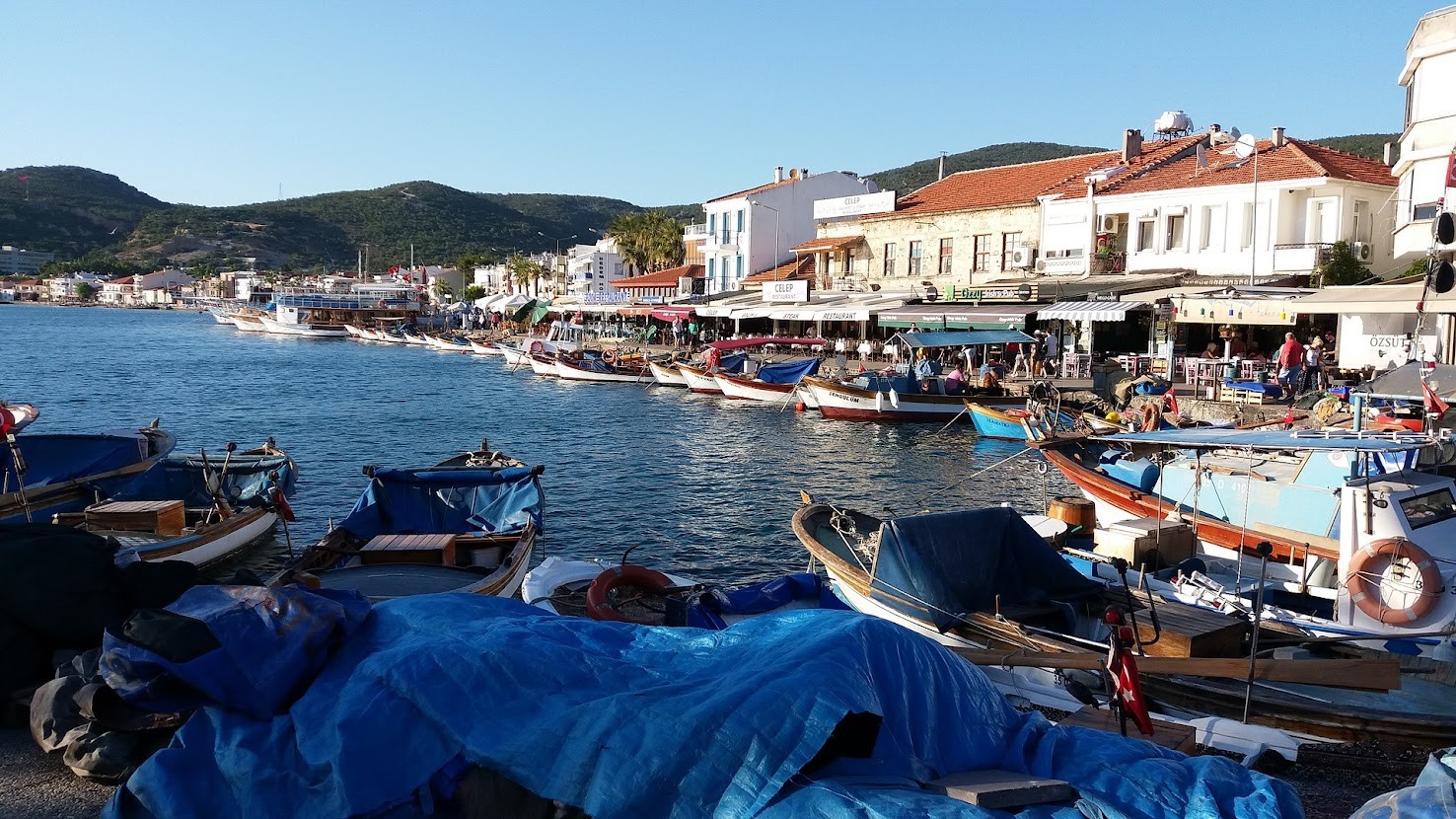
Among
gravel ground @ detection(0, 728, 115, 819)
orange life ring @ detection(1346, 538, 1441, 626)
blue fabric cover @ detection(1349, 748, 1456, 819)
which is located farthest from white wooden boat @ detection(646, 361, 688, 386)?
blue fabric cover @ detection(1349, 748, 1456, 819)

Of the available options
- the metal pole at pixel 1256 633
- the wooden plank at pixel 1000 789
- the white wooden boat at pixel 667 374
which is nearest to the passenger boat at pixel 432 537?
the wooden plank at pixel 1000 789

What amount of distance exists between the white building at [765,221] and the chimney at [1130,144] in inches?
890

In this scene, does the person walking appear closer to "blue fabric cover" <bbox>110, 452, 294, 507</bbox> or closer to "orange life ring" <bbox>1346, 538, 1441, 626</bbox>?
"orange life ring" <bbox>1346, 538, 1441, 626</bbox>

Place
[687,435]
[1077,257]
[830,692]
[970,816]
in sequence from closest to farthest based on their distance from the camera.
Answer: [970,816] → [830,692] → [687,435] → [1077,257]

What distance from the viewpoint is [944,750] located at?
17.9ft

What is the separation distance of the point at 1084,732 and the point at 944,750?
101cm

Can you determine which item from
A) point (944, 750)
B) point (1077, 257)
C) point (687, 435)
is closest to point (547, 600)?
point (944, 750)

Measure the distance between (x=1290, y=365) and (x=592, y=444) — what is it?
19728 mm

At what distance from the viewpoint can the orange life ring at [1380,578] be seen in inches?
385

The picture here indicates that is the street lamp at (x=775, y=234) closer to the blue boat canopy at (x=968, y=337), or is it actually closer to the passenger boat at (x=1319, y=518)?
the blue boat canopy at (x=968, y=337)

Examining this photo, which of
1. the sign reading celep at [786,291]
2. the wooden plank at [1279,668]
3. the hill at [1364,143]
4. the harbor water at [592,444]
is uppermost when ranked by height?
the hill at [1364,143]

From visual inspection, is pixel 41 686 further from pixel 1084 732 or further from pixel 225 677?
pixel 1084 732

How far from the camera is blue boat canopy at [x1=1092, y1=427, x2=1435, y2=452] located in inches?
445

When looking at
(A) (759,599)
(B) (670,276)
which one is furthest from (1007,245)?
(A) (759,599)
